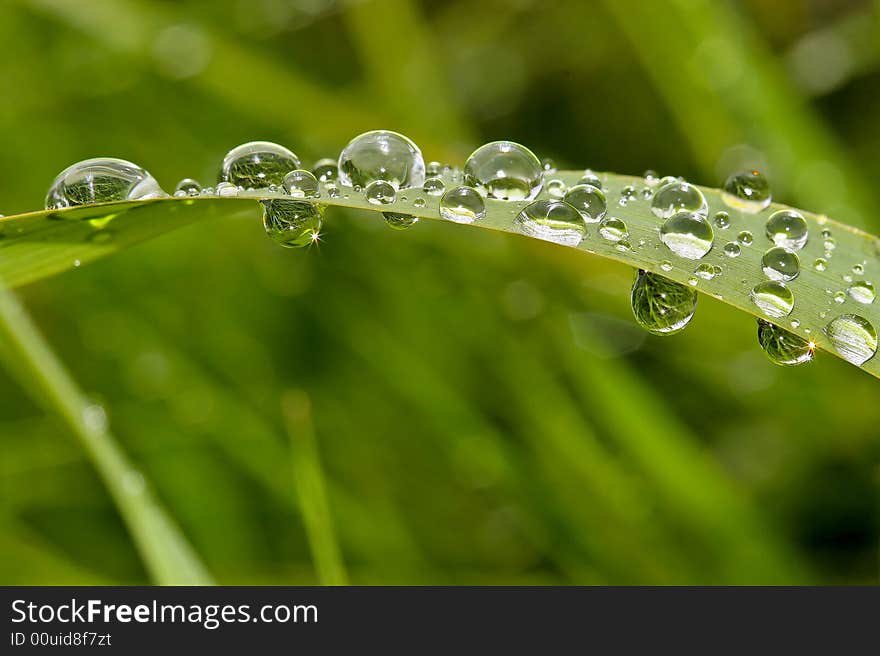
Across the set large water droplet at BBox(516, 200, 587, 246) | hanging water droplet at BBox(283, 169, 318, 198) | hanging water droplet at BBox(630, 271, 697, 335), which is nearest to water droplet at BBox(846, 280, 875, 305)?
hanging water droplet at BBox(630, 271, 697, 335)

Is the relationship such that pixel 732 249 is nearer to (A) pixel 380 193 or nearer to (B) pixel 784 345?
(B) pixel 784 345

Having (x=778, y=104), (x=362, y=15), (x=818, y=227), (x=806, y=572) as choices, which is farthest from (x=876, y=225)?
(x=362, y=15)

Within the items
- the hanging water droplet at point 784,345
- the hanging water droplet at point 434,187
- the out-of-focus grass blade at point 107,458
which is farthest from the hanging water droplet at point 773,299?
the out-of-focus grass blade at point 107,458

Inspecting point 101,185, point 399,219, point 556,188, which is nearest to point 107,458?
point 101,185

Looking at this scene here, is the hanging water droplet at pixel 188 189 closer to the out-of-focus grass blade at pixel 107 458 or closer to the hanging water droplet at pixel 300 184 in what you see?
the hanging water droplet at pixel 300 184

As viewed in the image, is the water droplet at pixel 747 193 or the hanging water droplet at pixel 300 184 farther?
the water droplet at pixel 747 193
